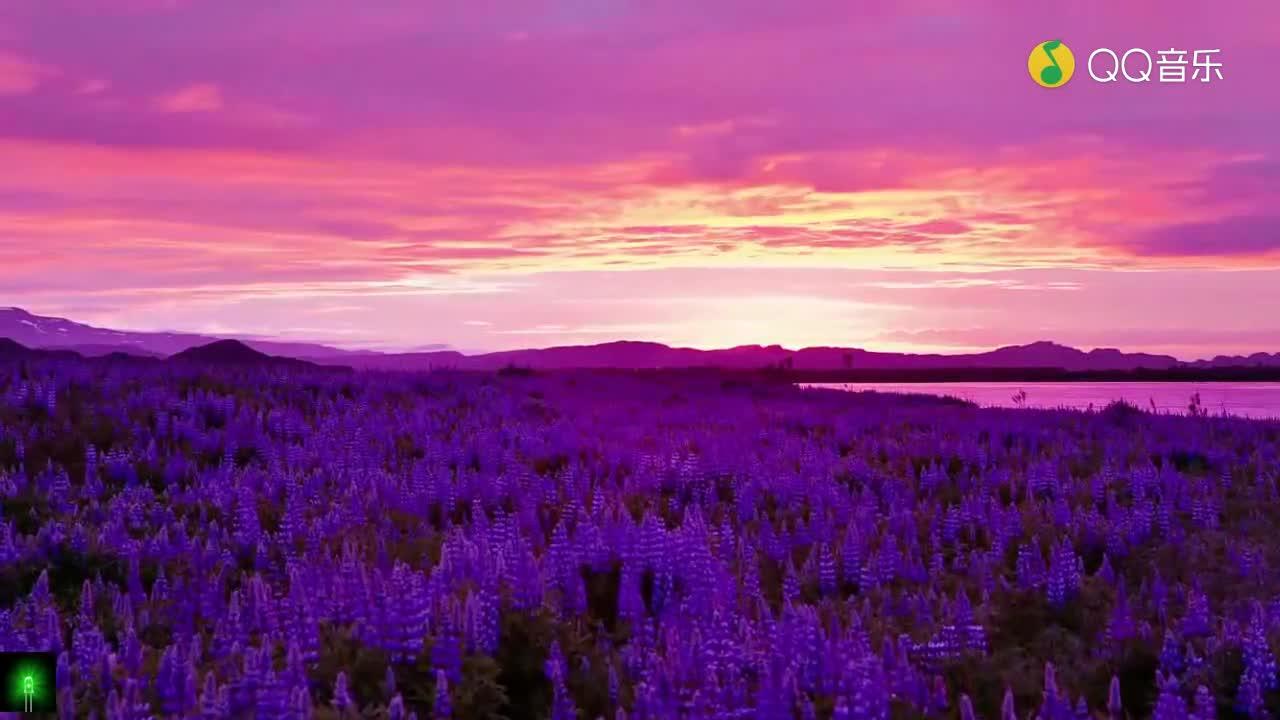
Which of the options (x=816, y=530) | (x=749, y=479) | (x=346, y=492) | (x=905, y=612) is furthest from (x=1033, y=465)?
(x=346, y=492)

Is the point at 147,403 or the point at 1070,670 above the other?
the point at 147,403

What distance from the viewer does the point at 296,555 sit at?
8086 mm

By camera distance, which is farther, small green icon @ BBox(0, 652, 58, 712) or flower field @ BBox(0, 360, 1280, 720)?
flower field @ BBox(0, 360, 1280, 720)

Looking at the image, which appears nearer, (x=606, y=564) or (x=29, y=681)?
(x=29, y=681)

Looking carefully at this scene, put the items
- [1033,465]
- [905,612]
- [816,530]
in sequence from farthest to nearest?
[1033,465] < [816,530] < [905,612]

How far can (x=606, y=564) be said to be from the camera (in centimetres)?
718

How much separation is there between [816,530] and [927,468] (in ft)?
16.0

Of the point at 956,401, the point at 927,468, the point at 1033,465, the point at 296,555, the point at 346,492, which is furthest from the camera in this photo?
the point at 956,401

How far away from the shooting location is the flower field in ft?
16.1

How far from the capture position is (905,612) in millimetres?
6887

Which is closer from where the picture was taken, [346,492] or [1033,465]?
[346,492]

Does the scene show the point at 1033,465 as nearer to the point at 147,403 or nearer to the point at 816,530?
the point at 816,530

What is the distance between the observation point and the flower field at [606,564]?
4898mm

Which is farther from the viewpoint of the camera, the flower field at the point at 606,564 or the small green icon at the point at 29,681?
the flower field at the point at 606,564
